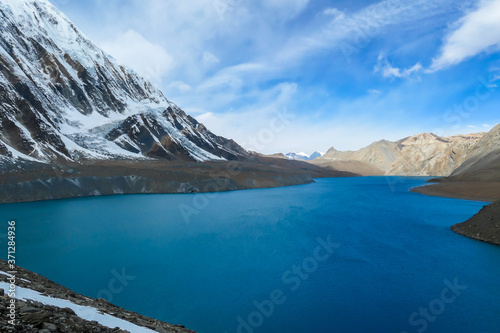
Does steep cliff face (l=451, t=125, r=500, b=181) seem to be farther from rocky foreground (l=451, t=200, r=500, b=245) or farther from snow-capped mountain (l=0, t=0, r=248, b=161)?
snow-capped mountain (l=0, t=0, r=248, b=161)

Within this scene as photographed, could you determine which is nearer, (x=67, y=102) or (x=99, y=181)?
(x=99, y=181)

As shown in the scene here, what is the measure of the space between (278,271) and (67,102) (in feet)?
438

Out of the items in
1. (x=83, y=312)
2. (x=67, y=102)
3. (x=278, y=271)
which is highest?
(x=67, y=102)

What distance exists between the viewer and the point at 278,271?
61.2ft

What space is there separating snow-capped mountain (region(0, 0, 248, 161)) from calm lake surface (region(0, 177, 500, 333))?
55.9 meters

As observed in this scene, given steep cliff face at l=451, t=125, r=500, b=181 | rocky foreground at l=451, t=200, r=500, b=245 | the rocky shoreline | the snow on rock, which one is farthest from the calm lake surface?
steep cliff face at l=451, t=125, r=500, b=181

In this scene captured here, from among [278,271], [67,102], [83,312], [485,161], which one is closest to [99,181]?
[278,271]

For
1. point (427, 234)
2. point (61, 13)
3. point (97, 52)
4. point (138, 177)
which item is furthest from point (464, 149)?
point (61, 13)

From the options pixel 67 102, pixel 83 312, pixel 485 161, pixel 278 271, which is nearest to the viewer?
pixel 83 312

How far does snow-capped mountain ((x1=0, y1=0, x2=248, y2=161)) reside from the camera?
77812 mm

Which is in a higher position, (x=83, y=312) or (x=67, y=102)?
(x=67, y=102)

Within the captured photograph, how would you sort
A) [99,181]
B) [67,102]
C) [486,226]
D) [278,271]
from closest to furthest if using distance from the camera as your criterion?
[278,271]
[486,226]
[99,181]
[67,102]

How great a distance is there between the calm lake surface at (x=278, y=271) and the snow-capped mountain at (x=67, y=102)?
5590 centimetres

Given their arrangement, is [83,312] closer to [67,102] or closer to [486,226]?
[486,226]
